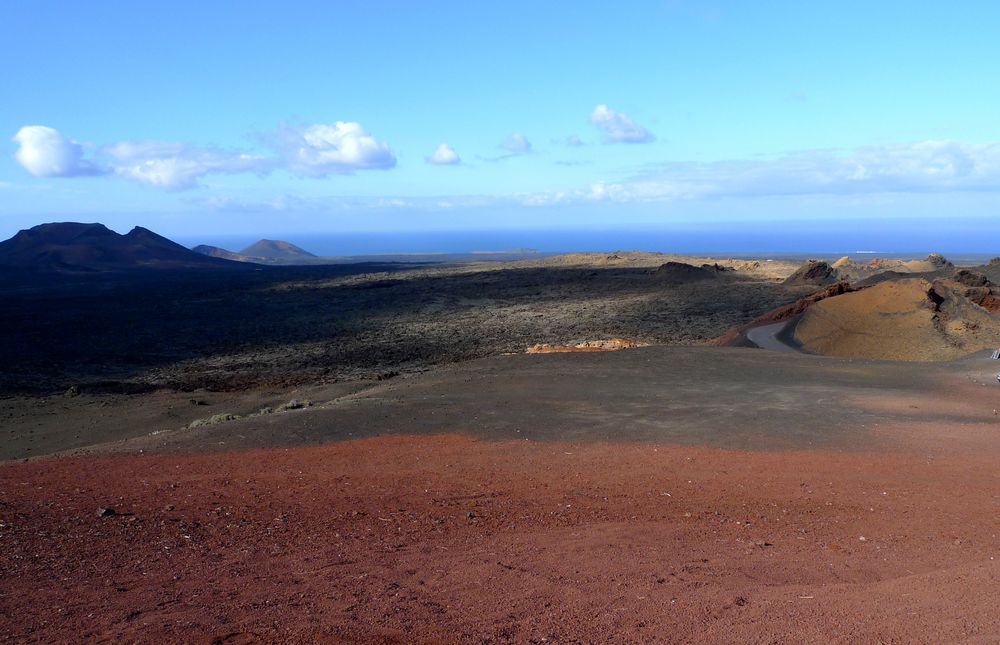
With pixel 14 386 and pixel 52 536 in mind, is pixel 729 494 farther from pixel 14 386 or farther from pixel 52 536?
pixel 14 386


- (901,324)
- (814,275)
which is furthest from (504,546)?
(814,275)

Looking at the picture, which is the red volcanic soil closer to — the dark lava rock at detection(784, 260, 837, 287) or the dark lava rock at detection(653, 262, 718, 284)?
the dark lava rock at detection(784, 260, 837, 287)

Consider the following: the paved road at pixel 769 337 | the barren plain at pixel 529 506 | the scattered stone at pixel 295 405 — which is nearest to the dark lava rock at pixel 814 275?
the paved road at pixel 769 337

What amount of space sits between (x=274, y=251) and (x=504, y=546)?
133598 millimetres

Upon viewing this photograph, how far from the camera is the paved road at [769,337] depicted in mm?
21188

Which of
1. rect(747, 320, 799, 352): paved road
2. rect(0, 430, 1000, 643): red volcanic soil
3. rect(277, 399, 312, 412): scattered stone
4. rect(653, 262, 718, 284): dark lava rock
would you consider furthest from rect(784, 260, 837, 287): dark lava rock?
rect(0, 430, 1000, 643): red volcanic soil

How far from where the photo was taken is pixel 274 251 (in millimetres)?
133875

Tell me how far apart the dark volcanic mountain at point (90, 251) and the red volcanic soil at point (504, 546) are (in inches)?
2967

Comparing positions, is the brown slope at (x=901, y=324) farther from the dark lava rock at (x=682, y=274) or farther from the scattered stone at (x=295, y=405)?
the dark lava rock at (x=682, y=274)

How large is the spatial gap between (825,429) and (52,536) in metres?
9.23

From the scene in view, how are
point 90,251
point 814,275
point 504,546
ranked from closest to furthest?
point 504,546 < point 814,275 < point 90,251

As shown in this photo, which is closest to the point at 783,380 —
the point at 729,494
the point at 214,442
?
the point at 729,494

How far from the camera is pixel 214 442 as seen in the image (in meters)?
10.5

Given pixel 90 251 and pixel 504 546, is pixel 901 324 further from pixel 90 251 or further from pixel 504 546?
pixel 90 251
